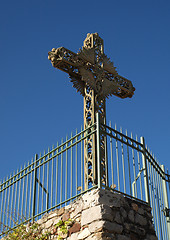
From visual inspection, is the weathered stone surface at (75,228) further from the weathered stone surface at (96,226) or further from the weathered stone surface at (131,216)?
the weathered stone surface at (131,216)

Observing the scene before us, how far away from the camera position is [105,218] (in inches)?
240

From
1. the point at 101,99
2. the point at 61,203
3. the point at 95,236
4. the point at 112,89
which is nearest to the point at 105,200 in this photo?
the point at 95,236

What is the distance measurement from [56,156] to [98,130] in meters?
1.25

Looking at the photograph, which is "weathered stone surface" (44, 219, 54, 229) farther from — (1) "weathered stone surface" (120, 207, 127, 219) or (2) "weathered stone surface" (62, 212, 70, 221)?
(1) "weathered stone surface" (120, 207, 127, 219)

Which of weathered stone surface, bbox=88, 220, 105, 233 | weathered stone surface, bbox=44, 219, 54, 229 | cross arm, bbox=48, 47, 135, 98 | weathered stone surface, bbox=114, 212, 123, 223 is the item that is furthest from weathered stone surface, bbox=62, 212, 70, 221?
cross arm, bbox=48, 47, 135, 98

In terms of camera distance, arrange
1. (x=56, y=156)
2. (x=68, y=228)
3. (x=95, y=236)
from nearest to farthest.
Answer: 1. (x=95, y=236)
2. (x=68, y=228)
3. (x=56, y=156)

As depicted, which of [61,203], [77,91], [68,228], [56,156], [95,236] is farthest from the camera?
[77,91]

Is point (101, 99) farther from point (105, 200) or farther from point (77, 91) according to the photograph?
point (105, 200)

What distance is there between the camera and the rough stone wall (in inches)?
241

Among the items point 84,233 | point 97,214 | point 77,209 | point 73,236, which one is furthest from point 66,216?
point 97,214

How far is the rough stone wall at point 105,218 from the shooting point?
20.0ft

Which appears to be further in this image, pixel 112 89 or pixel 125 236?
pixel 112 89

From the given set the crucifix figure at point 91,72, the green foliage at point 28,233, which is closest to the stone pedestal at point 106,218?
the green foliage at point 28,233

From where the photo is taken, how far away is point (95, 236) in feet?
19.7
